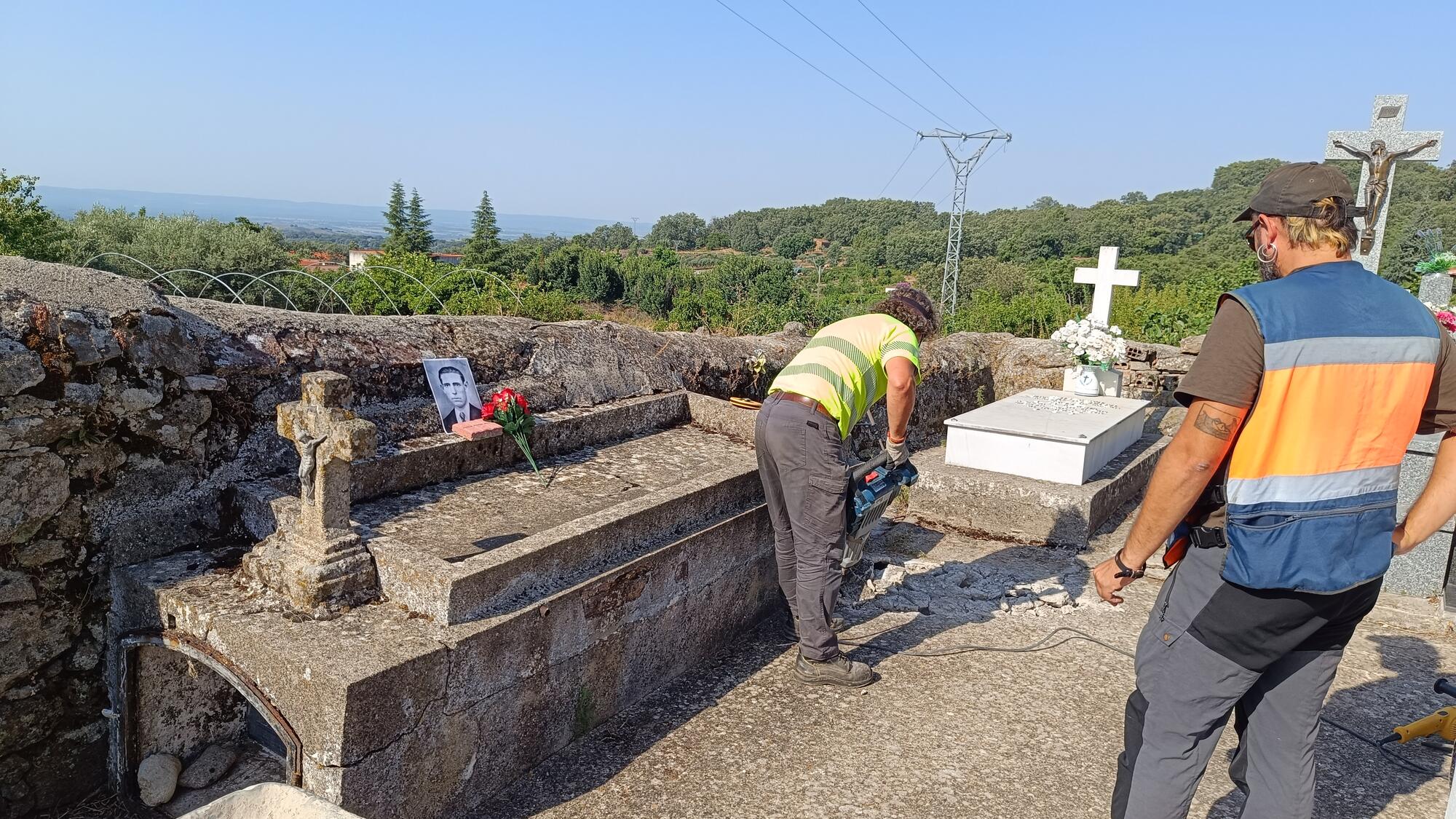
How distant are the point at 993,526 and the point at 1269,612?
372 cm

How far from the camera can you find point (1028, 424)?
605cm

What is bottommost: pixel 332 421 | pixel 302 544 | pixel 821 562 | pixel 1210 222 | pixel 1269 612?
pixel 821 562

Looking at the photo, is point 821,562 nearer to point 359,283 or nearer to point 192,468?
point 192,468

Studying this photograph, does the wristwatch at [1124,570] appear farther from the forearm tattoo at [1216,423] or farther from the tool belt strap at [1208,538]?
the forearm tattoo at [1216,423]

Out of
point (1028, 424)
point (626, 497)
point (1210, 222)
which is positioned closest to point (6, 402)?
point (626, 497)

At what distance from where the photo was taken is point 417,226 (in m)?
61.2

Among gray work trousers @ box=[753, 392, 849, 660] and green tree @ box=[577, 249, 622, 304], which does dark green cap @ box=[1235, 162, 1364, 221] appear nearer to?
gray work trousers @ box=[753, 392, 849, 660]

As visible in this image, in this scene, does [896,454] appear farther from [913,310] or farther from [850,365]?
[913,310]

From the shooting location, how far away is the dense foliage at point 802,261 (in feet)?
55.9

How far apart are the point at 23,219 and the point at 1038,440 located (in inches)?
988

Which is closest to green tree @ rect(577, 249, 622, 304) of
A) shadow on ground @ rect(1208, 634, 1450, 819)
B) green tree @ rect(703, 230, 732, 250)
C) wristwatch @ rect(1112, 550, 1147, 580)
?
green tree @ rect(703, 230, 732, 250)

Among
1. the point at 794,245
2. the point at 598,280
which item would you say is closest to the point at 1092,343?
the point at 598,280

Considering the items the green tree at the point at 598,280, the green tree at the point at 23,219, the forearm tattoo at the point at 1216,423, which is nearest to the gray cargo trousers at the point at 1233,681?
the forearm tattoo at the point at 1216,423

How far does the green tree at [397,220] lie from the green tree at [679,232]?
43.9 meters
